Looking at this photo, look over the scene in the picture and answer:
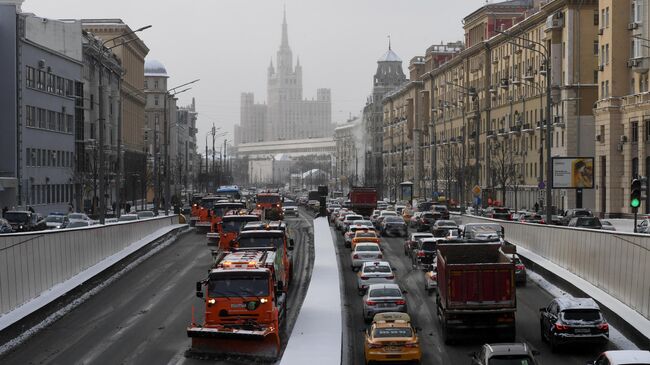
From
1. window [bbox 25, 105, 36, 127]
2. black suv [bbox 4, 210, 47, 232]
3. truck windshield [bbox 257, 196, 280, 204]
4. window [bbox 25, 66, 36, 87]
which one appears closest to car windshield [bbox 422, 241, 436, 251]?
black suv [bbox 4, 210, 47, 232]

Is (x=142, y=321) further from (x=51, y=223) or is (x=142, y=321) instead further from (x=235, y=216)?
(x=51, y=223)

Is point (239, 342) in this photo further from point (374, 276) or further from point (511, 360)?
point (374, 276)

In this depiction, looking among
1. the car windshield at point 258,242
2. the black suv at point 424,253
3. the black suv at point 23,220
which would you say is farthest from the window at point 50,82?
the car windshield at point 258,242

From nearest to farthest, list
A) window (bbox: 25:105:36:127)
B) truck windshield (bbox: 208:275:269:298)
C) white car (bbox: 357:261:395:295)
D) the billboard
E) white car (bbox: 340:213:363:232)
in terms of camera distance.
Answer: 1. truck windshield (bbox: 208:275:269:298)
2. white car (bbox: 357:261:395:295)
3. the billboard
4. white car (bbox: 340:213:363:232)
5. window (bbox: 25:105:36:127)

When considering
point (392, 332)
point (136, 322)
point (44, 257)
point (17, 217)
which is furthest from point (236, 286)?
point (17, 217)

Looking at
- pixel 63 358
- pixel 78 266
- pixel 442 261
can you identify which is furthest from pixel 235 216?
pixel 63 358

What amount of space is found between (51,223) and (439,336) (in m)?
39.0

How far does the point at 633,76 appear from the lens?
3004 inches

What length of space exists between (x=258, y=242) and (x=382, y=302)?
707 centimetres

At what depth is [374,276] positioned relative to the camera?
3897 cm

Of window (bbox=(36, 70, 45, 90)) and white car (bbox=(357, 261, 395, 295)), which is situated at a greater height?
window (bbox=(36, 70, 45, 90))

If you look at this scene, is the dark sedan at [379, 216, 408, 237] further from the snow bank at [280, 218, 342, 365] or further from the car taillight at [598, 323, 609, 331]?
the car taillight at [598, 323, 609, 331]

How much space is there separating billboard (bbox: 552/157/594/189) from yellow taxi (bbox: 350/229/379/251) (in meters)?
13.7

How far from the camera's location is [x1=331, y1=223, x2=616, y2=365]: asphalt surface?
88.2 ft
